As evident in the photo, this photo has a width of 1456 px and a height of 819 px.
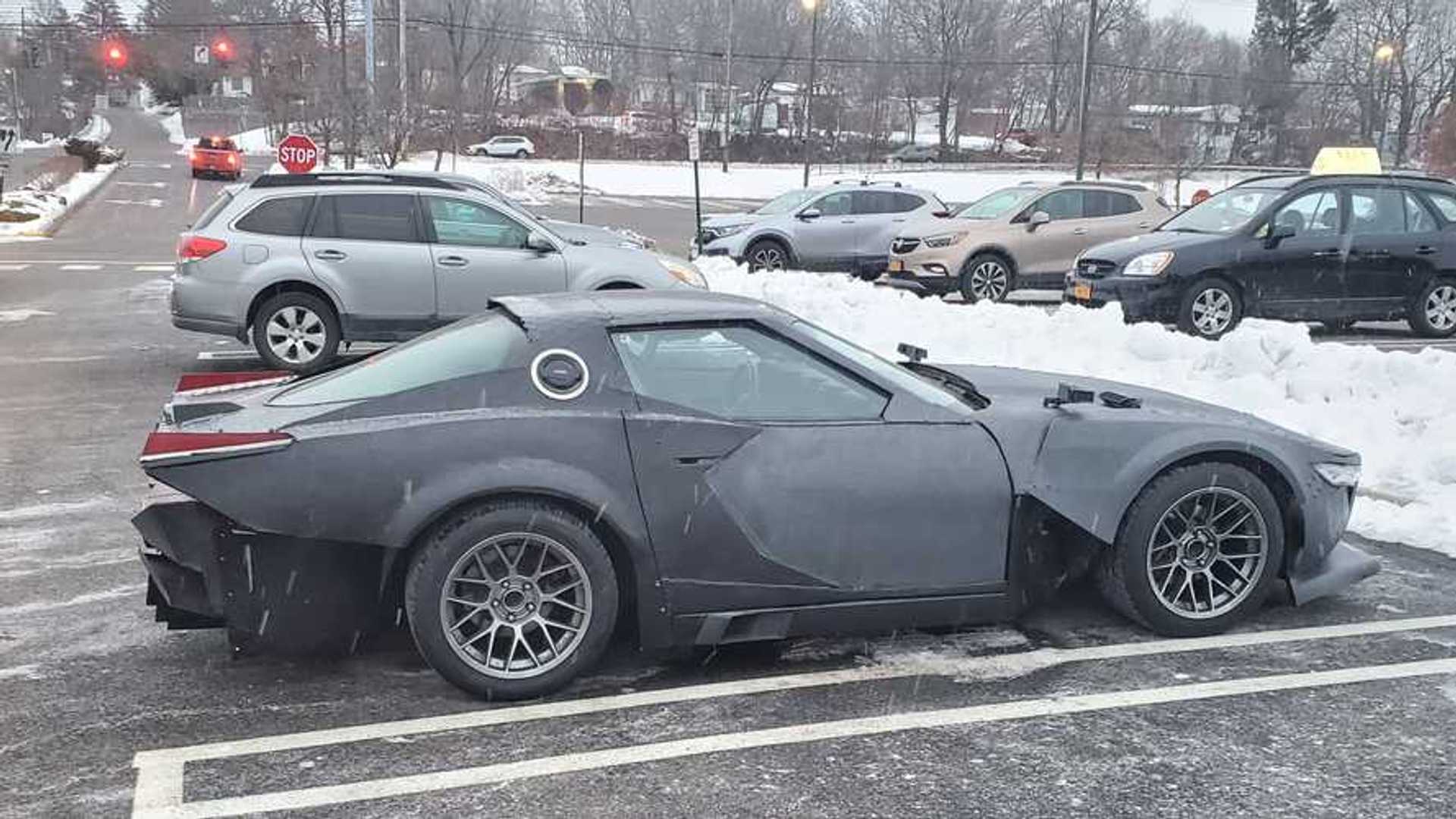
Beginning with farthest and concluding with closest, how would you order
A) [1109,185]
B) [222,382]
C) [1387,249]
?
[1109,185]
[1387,249]
[222,382]

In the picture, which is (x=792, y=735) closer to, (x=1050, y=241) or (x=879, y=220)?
(x=1050, y=241)

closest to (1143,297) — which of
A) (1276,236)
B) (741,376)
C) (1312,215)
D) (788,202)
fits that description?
(1276,236)

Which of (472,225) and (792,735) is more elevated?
(472,225)

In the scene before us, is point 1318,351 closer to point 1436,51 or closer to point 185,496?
point 185,496

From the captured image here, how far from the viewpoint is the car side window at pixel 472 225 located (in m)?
10.7

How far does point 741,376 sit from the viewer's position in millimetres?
4324

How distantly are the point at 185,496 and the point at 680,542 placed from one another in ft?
5.30

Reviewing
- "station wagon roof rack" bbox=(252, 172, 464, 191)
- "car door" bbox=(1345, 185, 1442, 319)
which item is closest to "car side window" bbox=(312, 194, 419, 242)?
"station wagon roof rack" bbox=(252, 172, 464, 191)

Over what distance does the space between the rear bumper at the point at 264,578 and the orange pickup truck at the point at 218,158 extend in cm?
4490

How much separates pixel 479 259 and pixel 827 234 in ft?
28.3

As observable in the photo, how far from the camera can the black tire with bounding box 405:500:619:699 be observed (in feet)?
12.7

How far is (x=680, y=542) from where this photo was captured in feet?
Answer: 13.3

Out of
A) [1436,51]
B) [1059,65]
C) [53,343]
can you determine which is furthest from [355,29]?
[1436,51]

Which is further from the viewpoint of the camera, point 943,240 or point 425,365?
point 943,240
